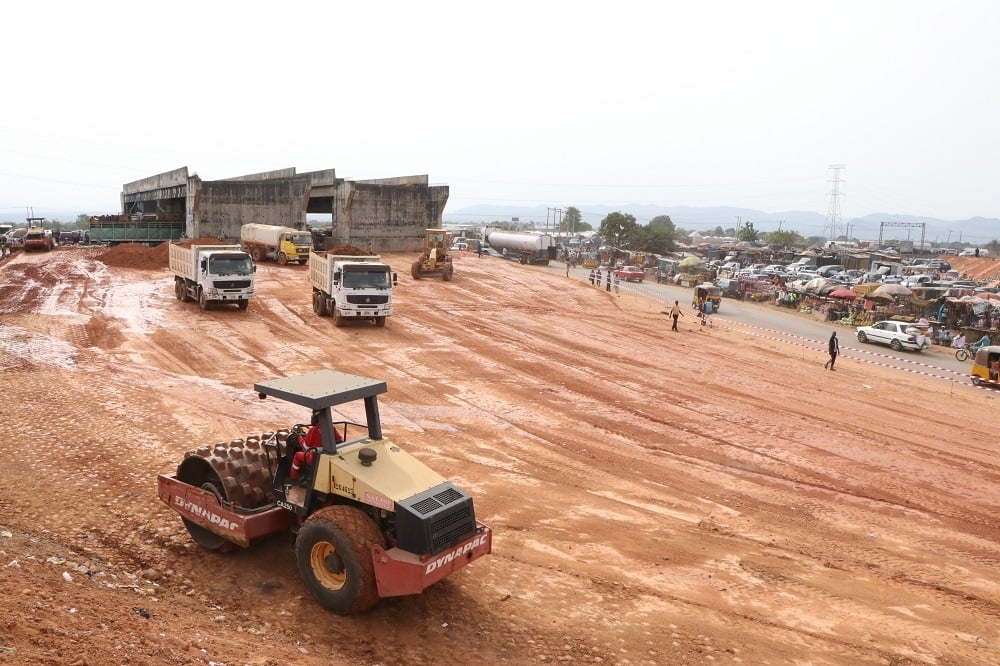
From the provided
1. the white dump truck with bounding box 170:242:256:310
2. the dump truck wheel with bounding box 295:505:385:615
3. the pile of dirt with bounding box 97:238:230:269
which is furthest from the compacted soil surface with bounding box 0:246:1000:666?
the pile of dirt with bounding box 97:238:230:269

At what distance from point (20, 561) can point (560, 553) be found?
5.95 m

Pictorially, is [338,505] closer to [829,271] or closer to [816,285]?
[816,285]

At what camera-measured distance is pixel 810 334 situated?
117 ft

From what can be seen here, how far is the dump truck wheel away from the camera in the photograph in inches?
256

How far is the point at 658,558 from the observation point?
29.1 feet

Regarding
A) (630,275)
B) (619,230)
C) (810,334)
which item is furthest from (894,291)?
(619,230)

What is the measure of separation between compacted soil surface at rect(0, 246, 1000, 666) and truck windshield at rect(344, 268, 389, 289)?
5.64 feet

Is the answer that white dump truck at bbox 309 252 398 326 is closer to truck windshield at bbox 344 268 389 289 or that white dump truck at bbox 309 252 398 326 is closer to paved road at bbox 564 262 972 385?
truck windshield at bbox 344 268 389 289

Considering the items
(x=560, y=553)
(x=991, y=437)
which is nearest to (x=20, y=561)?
(x=560, y=553)

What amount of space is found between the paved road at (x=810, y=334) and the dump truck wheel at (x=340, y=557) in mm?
25638

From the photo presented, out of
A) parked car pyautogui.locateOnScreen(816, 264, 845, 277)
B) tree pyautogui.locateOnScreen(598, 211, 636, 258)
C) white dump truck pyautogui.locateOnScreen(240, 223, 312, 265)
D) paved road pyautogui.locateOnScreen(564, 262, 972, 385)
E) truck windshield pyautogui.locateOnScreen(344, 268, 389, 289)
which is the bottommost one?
paved road pyautogui.locateOnScreen(564, 262, 972, 385)

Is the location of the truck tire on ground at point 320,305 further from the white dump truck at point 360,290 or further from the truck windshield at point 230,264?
the truck windshield at point 230,264

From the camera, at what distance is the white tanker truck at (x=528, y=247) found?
63281 millimetres

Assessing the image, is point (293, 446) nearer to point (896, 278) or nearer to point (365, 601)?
point (365, 601)
